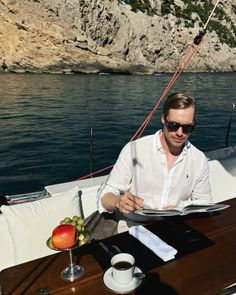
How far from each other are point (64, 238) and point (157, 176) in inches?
50.8

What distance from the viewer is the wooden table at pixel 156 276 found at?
1.87 metres

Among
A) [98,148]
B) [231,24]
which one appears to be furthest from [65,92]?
[231,24]

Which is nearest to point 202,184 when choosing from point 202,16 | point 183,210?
point 183,210

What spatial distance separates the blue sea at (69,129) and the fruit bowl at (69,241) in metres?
3.14

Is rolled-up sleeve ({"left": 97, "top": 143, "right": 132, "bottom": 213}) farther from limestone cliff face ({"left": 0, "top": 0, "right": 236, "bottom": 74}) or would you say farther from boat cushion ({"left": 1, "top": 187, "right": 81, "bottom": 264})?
limestone cliff face ({"left": 0, "top": 0, "right": 236, "bottom": 74})

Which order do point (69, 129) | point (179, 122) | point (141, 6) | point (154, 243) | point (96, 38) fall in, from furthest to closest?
point (141, 6) → point (96, 38) → point (69, 129) → point (179, 122) → point (154, 243)

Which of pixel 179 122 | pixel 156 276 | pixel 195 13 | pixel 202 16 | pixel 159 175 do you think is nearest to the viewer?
pixel 156 276

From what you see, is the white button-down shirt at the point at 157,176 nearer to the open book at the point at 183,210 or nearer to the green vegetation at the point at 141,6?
the open book at the point at 183,210

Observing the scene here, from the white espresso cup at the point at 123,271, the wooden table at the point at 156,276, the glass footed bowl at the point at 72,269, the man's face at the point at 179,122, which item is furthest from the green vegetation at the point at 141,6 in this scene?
the white espresso cup at the point at 123,271

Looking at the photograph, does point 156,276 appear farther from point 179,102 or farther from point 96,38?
point 96,38

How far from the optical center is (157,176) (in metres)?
2.97

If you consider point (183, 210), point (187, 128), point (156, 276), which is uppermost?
point (187, 128)

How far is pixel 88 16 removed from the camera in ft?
161

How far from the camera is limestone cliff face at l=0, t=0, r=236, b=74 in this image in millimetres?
42344
